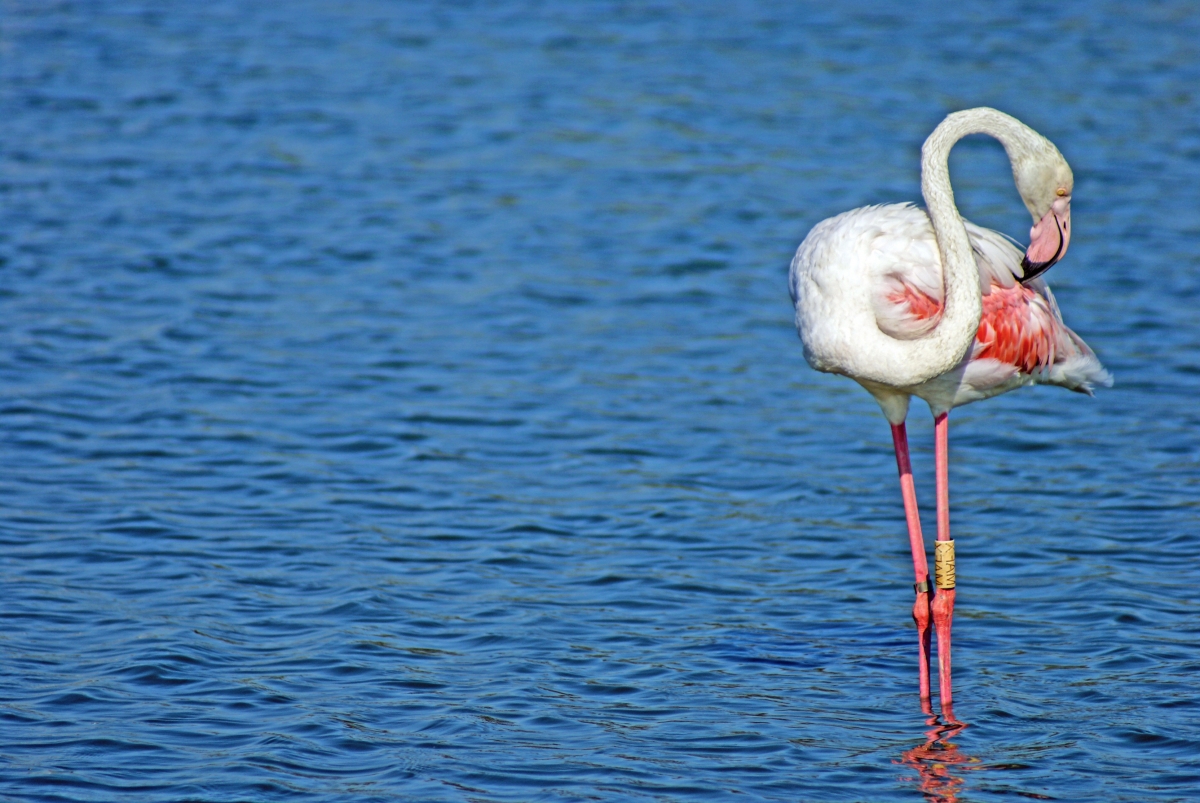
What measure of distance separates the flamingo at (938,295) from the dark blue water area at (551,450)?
2.97 feet

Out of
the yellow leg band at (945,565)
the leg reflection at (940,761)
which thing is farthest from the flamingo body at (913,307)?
the leg reflection at (940,761)

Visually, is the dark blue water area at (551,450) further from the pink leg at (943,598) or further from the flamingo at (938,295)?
the flamingo at (938,295)

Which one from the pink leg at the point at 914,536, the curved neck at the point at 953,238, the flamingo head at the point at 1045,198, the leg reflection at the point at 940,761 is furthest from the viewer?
the pink leg at the point at 914,536

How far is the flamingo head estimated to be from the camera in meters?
6.38

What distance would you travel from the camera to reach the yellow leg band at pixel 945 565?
6957 millimetres

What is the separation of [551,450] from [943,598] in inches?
126

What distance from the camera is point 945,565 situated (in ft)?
22.9

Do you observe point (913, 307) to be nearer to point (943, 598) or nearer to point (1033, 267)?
point (1033, 267)

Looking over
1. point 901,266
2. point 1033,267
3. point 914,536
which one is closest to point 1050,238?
point 1033,267

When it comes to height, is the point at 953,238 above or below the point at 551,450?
above

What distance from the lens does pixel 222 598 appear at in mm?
7484

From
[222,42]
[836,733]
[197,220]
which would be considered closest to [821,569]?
[836,733]

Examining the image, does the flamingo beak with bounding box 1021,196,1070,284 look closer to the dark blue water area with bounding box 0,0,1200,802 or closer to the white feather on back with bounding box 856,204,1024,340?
the white feather on back with bounding box 856,204,1024,340

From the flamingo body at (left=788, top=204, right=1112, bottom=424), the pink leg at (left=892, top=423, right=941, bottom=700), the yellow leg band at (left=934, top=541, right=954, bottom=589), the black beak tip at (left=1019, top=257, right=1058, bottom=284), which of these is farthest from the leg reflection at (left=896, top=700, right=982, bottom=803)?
the black beak tip at (left=1019, top=257, right=1058, bottom=284)
